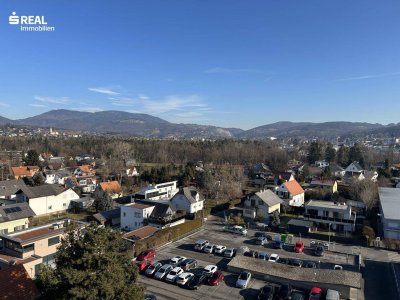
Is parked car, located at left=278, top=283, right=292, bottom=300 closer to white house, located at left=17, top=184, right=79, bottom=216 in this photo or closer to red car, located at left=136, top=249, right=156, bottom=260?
red car, located at left=136, top=249, right=156, bottom=260

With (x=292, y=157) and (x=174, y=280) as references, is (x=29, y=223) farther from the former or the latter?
(x=292, y=157)

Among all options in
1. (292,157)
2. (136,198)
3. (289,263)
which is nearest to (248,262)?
(289,263)

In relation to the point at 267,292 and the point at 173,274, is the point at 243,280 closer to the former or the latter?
the point at 267,292

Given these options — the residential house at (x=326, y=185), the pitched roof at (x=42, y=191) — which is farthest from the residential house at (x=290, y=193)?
the pitched roof at (x=42, y=191)

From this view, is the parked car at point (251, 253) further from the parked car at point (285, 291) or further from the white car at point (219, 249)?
the parked car at point (285, 291)

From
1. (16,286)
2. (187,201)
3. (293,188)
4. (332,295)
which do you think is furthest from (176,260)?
(293,188)

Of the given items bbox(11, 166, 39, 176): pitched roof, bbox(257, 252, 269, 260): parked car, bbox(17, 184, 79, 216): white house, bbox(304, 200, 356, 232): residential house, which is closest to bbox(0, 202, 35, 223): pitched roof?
bbox(17, 184, 79, 216): white house
